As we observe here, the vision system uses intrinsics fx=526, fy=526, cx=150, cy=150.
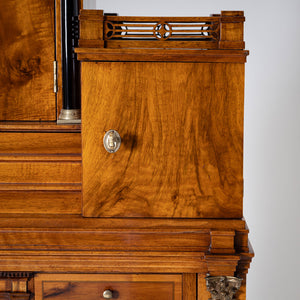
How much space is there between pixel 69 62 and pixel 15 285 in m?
0.57

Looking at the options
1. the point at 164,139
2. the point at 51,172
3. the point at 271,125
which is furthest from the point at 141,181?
the point at 271,125

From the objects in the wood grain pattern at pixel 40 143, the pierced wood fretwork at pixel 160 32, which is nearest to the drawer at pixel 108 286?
the wood grain pattern at pixel 40 143

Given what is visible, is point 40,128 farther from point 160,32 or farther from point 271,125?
point 271,125

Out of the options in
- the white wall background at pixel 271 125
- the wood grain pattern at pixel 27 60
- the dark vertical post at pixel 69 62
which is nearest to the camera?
the dark vertical post at pixel 69 62

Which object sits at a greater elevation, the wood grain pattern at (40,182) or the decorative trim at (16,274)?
the wood grain pattern at (40,182)

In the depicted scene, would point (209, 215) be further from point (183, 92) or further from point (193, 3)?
point (193, 3)

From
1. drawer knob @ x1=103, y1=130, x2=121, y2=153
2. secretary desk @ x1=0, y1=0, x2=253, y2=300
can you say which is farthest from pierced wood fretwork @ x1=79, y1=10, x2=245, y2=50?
drawer knob @ x1=103, y1=130, x2=121, y2=153

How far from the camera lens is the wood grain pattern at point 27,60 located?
1.47 meters

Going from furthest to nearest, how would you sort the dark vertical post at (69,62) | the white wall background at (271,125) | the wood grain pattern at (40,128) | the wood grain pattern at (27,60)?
the white wall background at (271,125), the wood grain pattern at (27,60), the dark vertical post at (69,62), the wood grain pattern at (40,128)

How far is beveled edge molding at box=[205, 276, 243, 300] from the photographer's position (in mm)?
1149

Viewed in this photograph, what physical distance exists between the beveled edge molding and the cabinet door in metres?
0.14

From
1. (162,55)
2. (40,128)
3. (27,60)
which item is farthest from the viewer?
(27,60)

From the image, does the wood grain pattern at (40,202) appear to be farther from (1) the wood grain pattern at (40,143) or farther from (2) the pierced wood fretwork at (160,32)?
(2) the pierced wood fretwork at (160,32)

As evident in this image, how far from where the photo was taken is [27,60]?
4.84 ft
